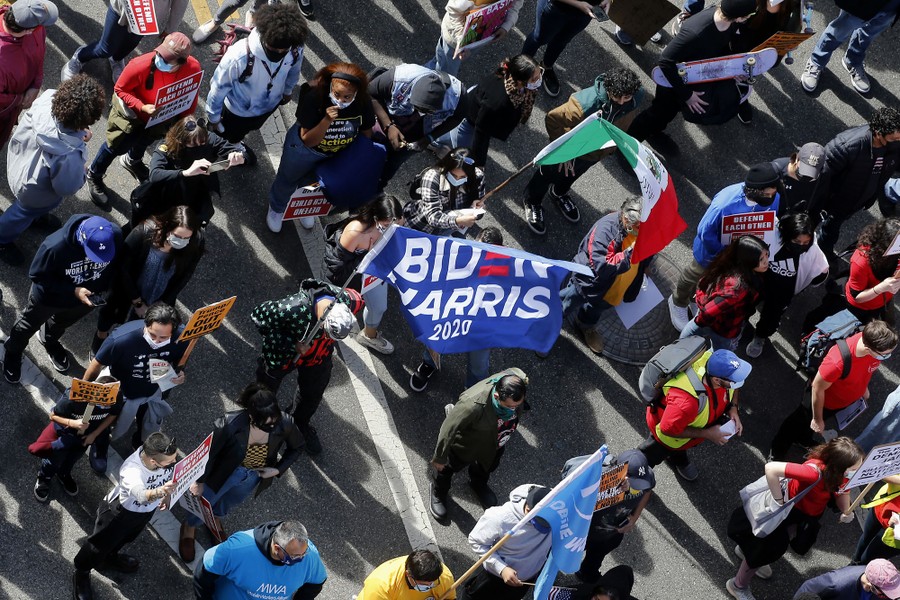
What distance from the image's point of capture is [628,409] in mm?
11711

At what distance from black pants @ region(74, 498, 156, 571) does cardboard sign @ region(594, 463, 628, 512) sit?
328 cm

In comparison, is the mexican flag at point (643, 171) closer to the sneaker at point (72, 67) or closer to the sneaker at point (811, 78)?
the sneaker at point (72, 67)

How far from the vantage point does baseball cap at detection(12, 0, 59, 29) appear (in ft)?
33.2

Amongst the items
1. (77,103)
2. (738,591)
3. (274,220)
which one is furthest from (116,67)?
(738,591)

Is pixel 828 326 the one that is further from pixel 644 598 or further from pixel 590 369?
pixel 644 598

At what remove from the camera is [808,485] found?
10.1m

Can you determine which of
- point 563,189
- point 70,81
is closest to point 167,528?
point 70,81

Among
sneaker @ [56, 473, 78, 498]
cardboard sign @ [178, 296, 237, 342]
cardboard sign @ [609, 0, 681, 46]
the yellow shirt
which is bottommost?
cardboard sign @ [609, 0, 681, 46]

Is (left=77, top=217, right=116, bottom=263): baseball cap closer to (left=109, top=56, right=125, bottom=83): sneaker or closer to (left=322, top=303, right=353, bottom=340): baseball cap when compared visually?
(left=322, top=303, right=353, bottom=340): baseball cap

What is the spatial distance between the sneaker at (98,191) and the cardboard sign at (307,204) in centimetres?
166

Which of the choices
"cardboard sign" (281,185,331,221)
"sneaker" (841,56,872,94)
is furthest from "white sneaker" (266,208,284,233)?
"sneaker" (841,56,872,94)

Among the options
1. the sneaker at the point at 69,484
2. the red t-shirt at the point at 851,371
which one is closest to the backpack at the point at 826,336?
the red t-shirt at the point at 851,371

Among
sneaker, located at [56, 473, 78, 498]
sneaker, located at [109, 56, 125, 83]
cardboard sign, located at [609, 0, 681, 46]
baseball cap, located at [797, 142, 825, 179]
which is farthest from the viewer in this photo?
cardboard sign, located at [609, 0, 681, 46]

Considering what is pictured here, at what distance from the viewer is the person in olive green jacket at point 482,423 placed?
959 cm
